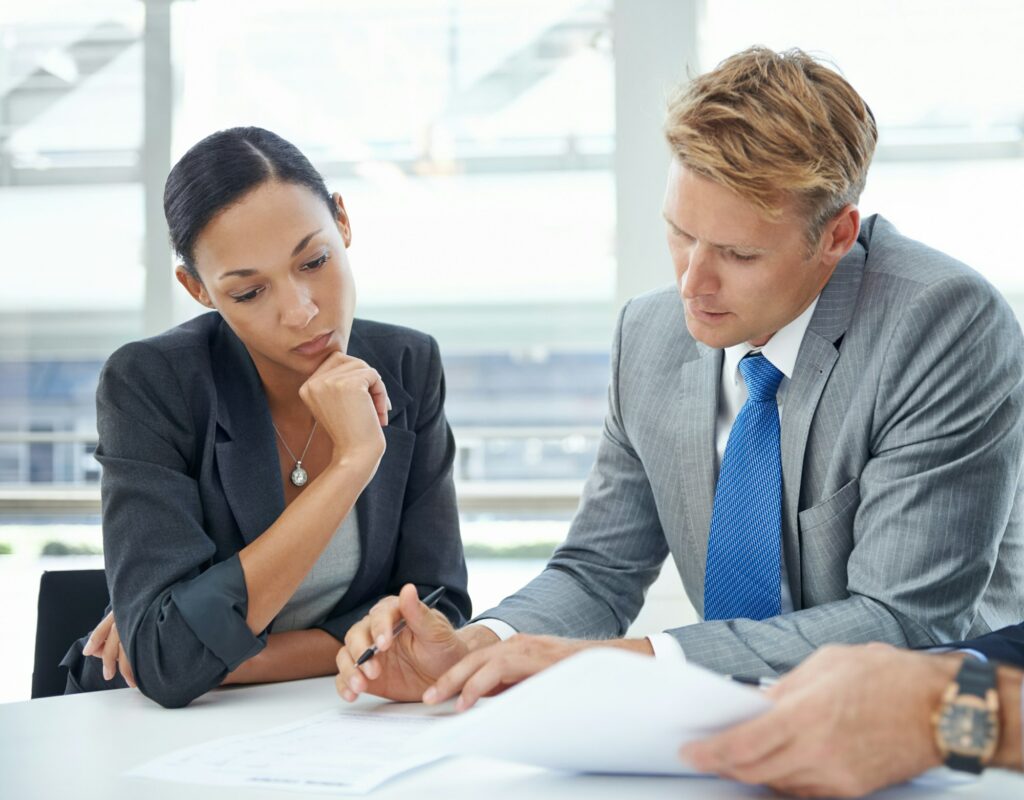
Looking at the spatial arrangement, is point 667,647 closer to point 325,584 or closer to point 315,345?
point 325,584

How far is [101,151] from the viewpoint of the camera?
3.50 m

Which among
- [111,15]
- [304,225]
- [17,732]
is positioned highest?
[111,15]

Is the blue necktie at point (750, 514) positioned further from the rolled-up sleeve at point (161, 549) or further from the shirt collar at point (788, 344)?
the rolled-up sleeve at point (161, 549)

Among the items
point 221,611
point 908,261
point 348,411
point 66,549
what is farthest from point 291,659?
point 66,549

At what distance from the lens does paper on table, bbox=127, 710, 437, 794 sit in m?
1.02

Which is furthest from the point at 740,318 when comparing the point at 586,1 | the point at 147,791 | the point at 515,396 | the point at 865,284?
the point at 586,1

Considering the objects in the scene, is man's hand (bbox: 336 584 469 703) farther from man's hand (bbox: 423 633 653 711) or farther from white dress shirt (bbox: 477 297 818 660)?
white dress shirt (bbox: 477 297 818 660)

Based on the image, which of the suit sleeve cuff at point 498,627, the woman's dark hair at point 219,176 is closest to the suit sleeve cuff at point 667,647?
the suit sleeve cuff at point 498,627

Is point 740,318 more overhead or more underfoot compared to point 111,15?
more underfoot

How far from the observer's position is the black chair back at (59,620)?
1.94m

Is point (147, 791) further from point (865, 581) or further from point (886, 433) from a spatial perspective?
point (886, 433)

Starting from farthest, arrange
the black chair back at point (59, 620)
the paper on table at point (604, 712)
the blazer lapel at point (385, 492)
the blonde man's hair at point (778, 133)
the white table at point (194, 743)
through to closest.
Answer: the black chair back at point (59, 620) < the blazer lapel at point (385, 492) < the blonde man's hair at point (778, 133) < the white table at point (194, 743) < the paper on table at point (604, 712)

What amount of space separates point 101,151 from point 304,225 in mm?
2160

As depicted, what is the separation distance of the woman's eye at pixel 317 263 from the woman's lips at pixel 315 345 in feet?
0.36
